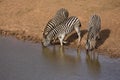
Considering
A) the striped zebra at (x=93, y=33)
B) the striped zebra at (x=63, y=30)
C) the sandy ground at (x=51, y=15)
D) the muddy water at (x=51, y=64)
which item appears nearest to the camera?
the muddy water at (x=51, y=64)

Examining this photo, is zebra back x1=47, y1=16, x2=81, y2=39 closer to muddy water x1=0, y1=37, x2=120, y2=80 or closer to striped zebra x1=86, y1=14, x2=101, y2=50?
muddy water x1=0, y1=37, x2=120, y2=80

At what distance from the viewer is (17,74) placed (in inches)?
590

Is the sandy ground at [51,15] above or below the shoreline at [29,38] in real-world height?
above

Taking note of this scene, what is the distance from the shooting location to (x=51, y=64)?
52.7 ft

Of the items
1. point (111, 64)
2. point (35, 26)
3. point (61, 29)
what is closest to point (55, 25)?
point (61, 29)

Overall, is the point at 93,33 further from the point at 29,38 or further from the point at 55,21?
the point at 29,38

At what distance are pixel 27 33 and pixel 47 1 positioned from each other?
396 cm

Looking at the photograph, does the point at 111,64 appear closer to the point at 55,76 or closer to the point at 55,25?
the point at 55,76

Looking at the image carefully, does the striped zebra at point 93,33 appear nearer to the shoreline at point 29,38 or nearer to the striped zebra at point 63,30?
the shoreline at point 29,38

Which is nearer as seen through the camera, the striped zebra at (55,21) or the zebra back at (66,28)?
the zebra back at (66,28)

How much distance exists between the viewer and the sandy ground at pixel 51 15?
59.8 ft

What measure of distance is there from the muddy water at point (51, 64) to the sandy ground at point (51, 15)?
754mm

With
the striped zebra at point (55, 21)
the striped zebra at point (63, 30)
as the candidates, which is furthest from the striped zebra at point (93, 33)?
the striped zebra at point (55, 21)

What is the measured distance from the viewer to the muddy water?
1481 cm
